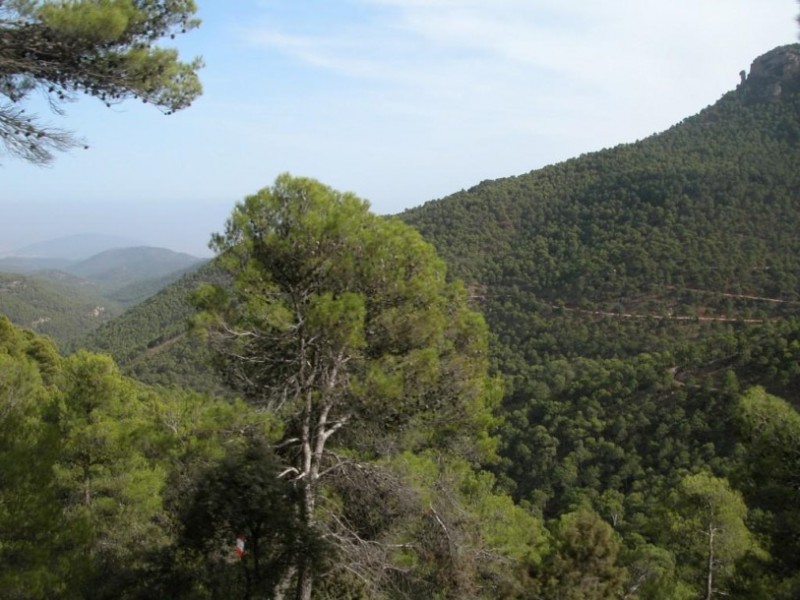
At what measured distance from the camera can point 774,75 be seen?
207 ft

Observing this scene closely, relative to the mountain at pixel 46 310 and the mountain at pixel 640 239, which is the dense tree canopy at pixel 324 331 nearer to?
the mountain at pixel 640 239

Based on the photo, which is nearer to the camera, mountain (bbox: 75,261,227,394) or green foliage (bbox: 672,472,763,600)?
green foliage (bbox: 672,472,763,600)

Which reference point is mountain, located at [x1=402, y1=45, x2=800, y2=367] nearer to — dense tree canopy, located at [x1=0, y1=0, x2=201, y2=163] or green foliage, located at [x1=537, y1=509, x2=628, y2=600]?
green foliage, located at [x1=537, y1=509, x2=628, y2=600]

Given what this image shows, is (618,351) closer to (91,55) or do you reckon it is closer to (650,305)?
(650,305)

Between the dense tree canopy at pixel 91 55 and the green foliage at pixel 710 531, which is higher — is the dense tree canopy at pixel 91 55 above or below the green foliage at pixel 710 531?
above

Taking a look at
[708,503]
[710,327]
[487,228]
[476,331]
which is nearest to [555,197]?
[487,228]

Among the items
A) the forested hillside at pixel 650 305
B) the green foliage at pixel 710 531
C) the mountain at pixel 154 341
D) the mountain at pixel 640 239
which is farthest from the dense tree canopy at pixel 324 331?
the mountain at pixel 640 239

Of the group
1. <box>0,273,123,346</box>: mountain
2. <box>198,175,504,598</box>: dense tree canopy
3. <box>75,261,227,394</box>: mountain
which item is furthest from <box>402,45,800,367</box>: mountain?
<box>0,273,123,346</box>: mountain

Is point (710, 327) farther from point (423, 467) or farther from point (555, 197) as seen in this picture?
point (423, 467)

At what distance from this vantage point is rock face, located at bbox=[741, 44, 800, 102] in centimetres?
6034

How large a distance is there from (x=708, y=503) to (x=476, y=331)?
6.18 meters

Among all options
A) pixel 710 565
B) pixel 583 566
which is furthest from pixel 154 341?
pixel 710 565

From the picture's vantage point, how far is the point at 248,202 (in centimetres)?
484

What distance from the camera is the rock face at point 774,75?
6034 centimetres
